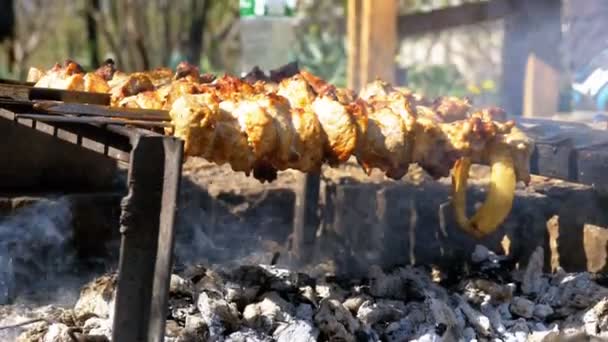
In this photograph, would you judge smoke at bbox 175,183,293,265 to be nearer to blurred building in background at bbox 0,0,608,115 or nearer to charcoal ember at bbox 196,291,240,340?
charcoal ember at bbox 196,291,240,340

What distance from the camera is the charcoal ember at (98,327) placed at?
175 inches

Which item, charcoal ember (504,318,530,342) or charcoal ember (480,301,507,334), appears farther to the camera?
charcoal ember (480,301,507,334)

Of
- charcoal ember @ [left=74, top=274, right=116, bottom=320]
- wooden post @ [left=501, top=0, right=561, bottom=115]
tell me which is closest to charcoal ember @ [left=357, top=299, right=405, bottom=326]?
charcoal ember @ [left=74, top=274, right=116, bottom=320]

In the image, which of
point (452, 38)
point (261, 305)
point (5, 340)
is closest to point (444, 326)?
point (261, 305)

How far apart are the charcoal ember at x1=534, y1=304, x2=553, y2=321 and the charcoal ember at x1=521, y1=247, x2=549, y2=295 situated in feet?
0.72

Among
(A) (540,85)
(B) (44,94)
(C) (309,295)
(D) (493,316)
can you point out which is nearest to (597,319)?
(D) (493,316)

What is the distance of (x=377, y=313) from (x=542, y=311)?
1.04m

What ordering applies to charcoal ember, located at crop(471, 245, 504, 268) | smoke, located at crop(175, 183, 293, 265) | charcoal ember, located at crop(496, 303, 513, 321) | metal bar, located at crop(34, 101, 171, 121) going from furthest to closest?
smoke, located at crop(175, 183, 293, 265) → charcoal ember, located at crop(471, 245, 504, 268) → charcoal ember, located at crop(496, 303, 513, 321) → metal bar, located at crop(34, 101, 171, 121)

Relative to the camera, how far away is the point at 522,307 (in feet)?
18.1

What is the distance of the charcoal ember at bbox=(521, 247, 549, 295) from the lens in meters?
5.81

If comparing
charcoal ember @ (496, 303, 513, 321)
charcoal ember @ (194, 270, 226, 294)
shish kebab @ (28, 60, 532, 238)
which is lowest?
charcoal ember @ (496, 303, 513, 321)

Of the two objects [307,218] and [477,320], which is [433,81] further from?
[477,320]

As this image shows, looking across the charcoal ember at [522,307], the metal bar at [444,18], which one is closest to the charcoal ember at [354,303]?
the charcoal ember at [522,307]

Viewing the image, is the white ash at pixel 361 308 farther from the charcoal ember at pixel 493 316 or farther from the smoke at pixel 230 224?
the smoke at pixel 230 224
